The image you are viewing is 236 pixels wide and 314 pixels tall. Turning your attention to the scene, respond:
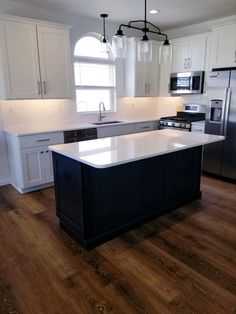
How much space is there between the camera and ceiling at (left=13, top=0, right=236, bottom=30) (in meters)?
3.58

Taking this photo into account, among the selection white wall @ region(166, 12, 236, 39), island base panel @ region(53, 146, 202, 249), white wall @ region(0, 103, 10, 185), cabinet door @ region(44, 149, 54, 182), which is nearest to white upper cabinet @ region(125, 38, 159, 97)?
white wall @ region(166, 12, 236, 39)

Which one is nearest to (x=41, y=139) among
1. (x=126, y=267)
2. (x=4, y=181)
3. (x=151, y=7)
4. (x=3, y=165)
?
(x=3, y=165)

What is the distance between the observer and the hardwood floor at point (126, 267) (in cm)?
177

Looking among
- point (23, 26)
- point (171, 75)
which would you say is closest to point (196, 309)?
point (23, 26)

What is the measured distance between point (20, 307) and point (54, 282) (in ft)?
0.98

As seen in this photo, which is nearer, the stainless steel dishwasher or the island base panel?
the island base panel

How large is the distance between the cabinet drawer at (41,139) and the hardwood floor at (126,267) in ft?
3.33

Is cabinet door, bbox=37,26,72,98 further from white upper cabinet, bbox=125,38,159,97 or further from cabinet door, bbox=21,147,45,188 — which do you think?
white upper cabinet, bbox=125,38,159,97

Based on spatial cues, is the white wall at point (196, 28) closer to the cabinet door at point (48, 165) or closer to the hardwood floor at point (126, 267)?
the hardwood floor at point (126, 267)

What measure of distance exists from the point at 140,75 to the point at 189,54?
101 cm

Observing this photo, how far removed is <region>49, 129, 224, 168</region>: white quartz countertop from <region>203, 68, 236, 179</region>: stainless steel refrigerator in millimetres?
1151

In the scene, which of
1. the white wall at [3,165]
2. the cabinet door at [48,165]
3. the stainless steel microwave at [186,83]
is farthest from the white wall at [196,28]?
the white wall at [3,165]

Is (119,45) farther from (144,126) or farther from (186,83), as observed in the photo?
(186,83)

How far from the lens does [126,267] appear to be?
7.03 feet
